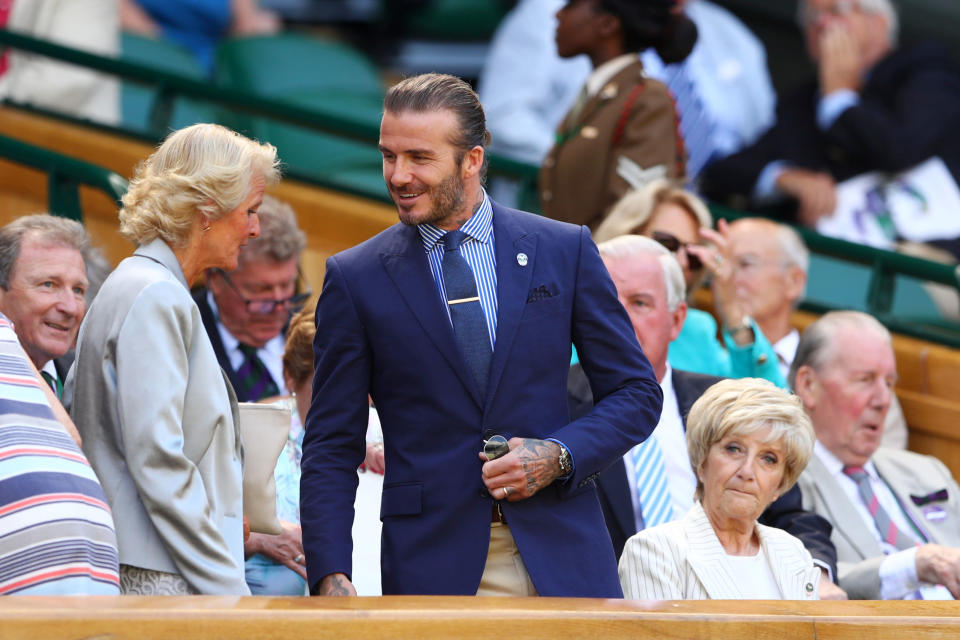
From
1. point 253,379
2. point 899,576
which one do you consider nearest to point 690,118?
point 253,379

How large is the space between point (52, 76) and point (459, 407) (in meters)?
4.66

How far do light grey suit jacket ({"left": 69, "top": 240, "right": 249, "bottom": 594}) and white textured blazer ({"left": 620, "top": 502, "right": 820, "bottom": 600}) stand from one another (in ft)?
3.52

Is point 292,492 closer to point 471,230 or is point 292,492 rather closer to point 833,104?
point 471,230

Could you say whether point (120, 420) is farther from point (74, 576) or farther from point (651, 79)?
point (651, 79)

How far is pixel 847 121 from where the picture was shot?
24.3 ft

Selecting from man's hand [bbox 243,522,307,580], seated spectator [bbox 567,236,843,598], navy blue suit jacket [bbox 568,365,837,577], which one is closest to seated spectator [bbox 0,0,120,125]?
seated spectator [bbox 567,236,843,598]

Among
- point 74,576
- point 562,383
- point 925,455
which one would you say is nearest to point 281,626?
point 74,576

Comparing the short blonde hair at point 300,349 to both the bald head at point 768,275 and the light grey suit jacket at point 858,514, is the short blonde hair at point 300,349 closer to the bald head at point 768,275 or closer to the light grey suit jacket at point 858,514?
the light grey suit jacket at point 858,514

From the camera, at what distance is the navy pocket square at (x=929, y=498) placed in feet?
17.1

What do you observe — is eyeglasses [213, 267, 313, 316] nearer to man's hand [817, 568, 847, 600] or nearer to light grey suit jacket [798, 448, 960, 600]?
light grey suit jacket [798, 448, 960, 600]

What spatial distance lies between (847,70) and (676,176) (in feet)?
7.20

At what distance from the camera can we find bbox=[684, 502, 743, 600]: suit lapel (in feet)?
12.8

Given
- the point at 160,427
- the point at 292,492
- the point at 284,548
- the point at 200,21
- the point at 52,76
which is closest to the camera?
the point at 160,427

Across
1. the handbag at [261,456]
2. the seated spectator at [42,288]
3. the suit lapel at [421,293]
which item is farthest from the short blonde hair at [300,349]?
the suit lapel at [421,293]
